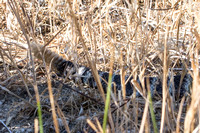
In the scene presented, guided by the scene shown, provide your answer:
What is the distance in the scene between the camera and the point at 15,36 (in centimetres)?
234

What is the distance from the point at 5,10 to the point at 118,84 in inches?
60.4

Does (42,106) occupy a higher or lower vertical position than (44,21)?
lower

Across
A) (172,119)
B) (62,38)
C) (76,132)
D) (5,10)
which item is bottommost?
(76,132)

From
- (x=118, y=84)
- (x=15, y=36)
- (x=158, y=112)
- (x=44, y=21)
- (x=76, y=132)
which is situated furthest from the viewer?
(x=44, y=21)

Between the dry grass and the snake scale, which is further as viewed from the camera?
the snake scale

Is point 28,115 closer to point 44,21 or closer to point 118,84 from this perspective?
point 118,84

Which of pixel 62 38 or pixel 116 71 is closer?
pixel 116 71

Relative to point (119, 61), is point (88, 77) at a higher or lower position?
lower

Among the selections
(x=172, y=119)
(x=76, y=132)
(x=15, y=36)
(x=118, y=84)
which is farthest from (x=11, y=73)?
(x=172, y=119)

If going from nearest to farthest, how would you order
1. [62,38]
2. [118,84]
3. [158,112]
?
[158,112] < [118,84] < [62,38]

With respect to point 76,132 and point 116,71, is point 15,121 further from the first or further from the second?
point 116,71

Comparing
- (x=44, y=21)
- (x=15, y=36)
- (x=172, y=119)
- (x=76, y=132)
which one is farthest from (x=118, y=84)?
(x=44, y=21)

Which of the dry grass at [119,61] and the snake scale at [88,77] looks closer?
the dry grass at [119,61]

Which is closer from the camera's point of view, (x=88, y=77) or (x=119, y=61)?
(x=119, y=61)
